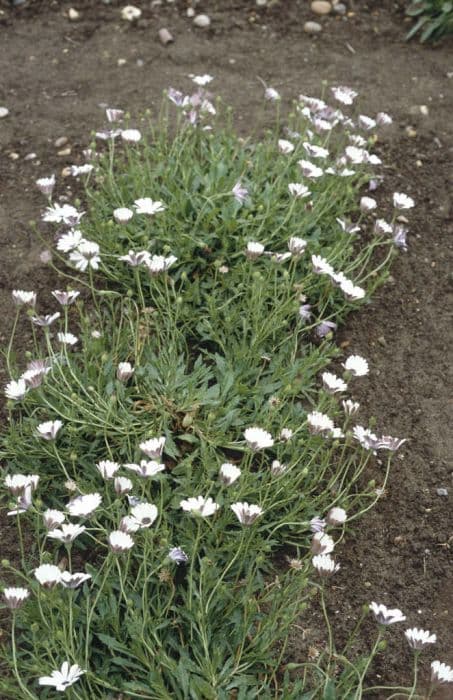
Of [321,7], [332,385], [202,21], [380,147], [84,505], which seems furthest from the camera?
[321,7]

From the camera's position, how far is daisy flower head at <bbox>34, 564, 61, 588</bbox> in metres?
1.87

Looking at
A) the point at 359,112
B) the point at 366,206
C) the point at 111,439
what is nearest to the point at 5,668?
the point at 111,439

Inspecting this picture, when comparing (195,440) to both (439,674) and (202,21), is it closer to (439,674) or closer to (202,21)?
(439,674)

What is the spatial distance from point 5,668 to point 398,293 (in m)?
2.05

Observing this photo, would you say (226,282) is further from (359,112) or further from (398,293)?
(359,112)

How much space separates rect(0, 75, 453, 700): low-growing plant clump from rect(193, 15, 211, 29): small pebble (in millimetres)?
1364

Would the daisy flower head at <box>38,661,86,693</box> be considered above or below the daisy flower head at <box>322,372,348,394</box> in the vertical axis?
below

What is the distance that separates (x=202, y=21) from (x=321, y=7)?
0.72m

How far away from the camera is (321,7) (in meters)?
4.87

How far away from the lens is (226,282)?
9.85ft

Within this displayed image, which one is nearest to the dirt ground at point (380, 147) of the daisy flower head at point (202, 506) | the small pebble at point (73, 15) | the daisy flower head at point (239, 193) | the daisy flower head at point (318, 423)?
the small pebble at point (73, 15)

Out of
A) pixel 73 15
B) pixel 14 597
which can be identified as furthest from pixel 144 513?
pixel 73 15

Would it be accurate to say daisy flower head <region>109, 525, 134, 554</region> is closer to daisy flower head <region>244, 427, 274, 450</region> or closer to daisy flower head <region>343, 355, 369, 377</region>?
daisy flower head <region>244, 427, 274, 450</region>

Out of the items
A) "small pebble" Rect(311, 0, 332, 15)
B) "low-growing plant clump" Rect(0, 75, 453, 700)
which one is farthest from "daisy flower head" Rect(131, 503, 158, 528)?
"small pebble" Rect(311, 0, 332, 15)
